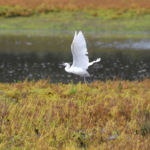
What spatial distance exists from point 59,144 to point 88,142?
0.56 m

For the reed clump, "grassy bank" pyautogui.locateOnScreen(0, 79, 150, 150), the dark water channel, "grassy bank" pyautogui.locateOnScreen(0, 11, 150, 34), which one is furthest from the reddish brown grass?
"grassy bank" pyautogui.locateOnScreen(0, 79, 150, 150)

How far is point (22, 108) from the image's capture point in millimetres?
6930

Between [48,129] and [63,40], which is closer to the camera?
[48,129]

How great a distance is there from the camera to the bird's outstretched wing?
27.3 feet

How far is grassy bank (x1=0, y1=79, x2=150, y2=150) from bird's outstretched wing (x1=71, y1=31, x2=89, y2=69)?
2.65 ft

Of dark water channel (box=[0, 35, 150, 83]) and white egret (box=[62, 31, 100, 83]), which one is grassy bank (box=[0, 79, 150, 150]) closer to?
white egret (box=[62, 31, 100, 83])

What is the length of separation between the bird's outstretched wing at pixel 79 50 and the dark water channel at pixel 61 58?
466 cm

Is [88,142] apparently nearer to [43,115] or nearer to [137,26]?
[43,115]

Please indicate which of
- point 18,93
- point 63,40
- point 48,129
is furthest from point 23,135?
point 63,40

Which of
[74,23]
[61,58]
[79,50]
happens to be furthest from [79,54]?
[74,23]

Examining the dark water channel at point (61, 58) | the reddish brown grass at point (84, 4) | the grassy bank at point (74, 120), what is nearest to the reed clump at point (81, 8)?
the reddish brown grass at point (84, 4)

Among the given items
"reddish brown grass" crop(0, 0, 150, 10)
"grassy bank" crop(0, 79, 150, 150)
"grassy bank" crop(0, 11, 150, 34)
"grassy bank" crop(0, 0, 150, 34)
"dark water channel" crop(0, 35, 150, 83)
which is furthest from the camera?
"reddish brown grass" crop(0, 0, 150, 10)

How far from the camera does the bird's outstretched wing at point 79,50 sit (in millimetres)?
8336

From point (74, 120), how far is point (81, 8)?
27314 mm
